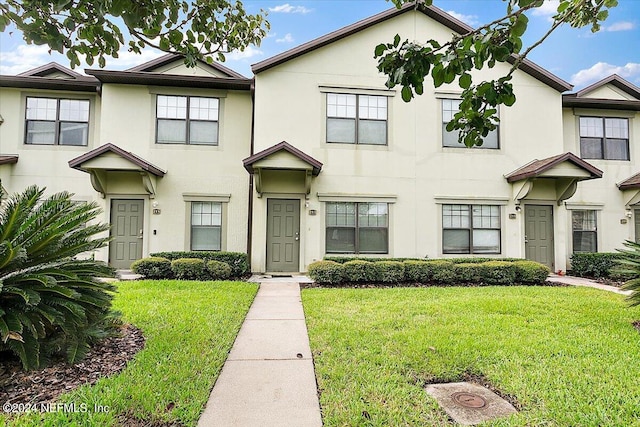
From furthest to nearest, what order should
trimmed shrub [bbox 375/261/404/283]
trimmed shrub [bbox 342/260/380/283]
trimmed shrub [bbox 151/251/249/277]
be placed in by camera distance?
trimmed shrub [bbox 151/251/249/277], trimmed shrub [bbox 375/261/404/283], trimmed shrub [bbox 342/260/380/283]

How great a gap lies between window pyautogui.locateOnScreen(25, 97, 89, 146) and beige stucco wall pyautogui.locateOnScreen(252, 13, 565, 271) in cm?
614

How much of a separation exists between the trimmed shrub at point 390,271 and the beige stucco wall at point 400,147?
1.50 metres

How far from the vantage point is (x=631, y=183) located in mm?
12219

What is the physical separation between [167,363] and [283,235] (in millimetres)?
7288

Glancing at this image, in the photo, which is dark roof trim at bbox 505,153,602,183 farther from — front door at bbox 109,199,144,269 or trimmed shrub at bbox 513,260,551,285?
front door at bbox 109,199,144,269

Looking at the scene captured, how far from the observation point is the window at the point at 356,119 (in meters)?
11.1

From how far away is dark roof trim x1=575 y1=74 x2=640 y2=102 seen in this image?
13.1 meters

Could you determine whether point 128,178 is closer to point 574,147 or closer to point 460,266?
point 460,266

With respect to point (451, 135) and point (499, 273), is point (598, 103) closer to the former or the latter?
point (451, 135)

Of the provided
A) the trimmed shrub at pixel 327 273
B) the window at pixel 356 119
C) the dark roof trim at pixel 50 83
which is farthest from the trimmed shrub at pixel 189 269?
the dark roof trim at pixel 50 83

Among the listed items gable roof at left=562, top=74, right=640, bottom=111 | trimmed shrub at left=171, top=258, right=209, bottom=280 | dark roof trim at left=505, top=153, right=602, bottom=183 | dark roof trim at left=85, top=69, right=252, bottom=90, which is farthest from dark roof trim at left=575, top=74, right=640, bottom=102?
trimmed shrub at left=171, top=258, right=209, bottom=280

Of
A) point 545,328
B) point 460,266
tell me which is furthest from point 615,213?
point 545,328

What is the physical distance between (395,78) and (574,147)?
43.7 ft

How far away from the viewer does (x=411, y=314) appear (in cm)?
601
